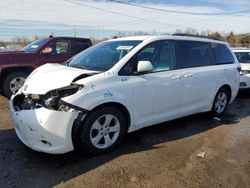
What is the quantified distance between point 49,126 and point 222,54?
14.3 ft

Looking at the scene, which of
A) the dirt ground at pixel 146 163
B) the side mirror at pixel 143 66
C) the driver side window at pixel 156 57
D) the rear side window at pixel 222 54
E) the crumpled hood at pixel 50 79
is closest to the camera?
the dirt ground at pixel 146 163

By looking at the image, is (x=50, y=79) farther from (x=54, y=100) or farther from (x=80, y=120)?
(x=80, y=120)

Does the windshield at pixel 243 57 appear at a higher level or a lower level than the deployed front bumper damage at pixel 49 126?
higher

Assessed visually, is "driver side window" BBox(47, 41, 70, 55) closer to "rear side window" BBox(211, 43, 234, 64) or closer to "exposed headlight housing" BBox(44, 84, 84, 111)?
"rear side window" BBox(211, 43, 234, 64)

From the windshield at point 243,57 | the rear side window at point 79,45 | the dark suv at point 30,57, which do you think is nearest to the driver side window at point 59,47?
the dark suv at point 30,57

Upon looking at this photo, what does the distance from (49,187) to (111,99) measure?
144 centimetres

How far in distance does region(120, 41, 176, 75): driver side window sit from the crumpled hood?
626mm

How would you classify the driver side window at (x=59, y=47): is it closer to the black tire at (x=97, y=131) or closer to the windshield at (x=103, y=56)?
the windshield at (x=103, y=56)

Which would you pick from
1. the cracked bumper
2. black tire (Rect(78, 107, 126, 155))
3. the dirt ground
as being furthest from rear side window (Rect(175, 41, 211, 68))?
the cracked bumper

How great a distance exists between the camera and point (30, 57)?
26.9ft

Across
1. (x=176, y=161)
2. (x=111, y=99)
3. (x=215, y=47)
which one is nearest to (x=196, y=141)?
(x=176, y=161)

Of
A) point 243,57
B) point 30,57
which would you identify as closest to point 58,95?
point 30,57

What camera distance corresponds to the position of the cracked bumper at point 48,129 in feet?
12.6

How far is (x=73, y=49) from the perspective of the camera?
362 inches
